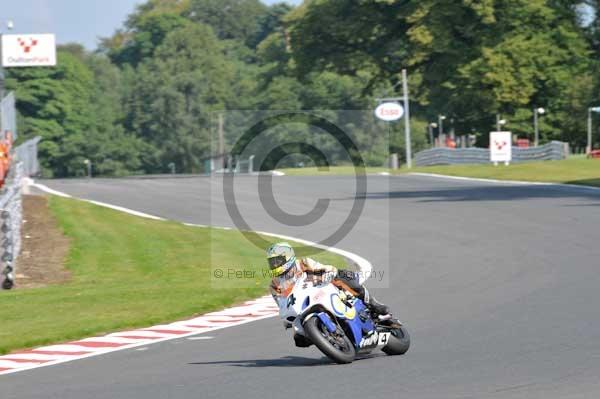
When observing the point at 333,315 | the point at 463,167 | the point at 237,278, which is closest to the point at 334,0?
the point at 463,167

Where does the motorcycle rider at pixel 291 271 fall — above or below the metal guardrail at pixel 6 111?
below

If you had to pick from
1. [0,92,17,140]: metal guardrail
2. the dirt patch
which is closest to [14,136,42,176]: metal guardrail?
[0,92,17,140]: metal guardrail

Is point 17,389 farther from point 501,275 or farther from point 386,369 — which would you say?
point 501,275

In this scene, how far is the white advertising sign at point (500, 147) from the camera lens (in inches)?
2080

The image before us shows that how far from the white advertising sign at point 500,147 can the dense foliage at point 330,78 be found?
11.4 metres

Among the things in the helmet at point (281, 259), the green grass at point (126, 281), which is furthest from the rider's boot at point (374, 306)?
the green grass at point (126, 281)

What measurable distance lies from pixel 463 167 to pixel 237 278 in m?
34.9

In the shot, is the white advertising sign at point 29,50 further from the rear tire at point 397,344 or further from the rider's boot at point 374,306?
the rear tire at point 397,344

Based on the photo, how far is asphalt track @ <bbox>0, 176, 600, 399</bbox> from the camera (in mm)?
9359

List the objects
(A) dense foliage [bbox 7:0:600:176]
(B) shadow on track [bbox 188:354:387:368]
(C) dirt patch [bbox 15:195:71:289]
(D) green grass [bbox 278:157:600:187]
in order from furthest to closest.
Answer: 1. (A) dense foliage [bbox 7:0:600:176]
2. (D) green grass [bbox 278:157:600:187]
3. (C) dirt patch [bbox 15:195:71:289]
4. (B) shadow on track [bbox 188:354:387:368]

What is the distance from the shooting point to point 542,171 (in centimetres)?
4609

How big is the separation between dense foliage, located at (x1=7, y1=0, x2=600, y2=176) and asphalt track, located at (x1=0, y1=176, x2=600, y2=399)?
34613mm

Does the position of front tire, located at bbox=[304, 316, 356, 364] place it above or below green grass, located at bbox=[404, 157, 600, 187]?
below

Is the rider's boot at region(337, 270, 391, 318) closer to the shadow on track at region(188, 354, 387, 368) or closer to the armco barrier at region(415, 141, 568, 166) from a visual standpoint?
the shadow on track at region(188, 354, 387, 368)
